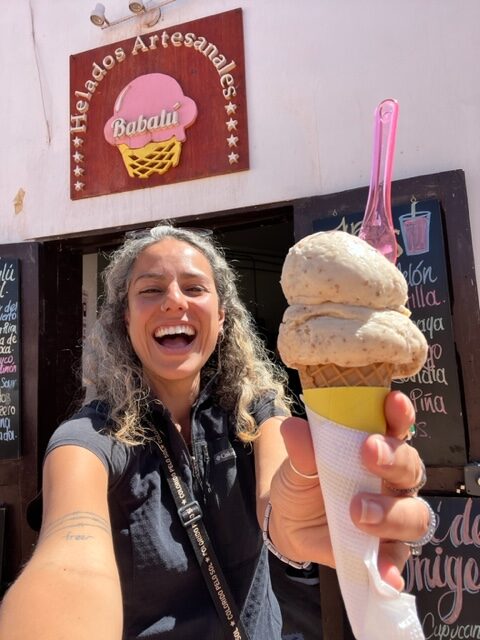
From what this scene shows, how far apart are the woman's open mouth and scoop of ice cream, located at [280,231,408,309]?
76 centimetres

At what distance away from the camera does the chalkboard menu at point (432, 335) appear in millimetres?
2777

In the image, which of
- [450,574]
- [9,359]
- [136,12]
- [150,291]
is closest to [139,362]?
[150,291]

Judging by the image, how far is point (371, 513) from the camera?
39.4 inches

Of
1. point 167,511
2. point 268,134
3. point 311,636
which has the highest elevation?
point 268,134

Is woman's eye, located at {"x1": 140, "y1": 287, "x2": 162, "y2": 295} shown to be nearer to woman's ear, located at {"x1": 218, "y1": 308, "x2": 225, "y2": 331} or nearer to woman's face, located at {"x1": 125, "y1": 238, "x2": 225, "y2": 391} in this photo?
woman's face, located at {"x1": 125, "y1": 238, "x2": 225, "y2": 391}

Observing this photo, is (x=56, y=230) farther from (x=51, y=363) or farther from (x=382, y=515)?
(x=382, y=515)

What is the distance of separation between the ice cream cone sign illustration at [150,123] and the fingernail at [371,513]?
302cm

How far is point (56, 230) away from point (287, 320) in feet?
10.3

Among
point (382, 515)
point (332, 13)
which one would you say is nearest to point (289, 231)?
point (332, 13)

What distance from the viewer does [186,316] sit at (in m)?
1.90

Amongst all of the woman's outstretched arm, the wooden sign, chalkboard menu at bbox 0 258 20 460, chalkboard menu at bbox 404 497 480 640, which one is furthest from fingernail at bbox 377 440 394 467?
chalkboard menu at bbox 0 258 20 460

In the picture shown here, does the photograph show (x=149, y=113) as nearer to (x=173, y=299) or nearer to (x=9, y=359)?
(x=9, y=359)

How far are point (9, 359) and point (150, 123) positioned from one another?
1.99 m

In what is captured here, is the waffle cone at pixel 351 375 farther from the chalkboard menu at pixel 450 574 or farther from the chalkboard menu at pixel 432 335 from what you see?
the chalkboard menu at pixel 450 574
